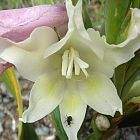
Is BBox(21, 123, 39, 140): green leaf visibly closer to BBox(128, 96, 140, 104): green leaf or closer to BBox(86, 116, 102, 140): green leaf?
BBox(86, 116, 102, 140): green leaf

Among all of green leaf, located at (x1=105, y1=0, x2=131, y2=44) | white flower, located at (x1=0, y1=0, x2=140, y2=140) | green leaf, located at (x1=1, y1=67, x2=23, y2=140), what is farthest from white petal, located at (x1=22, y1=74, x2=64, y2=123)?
green leaf, located at (x1=1, y1=67, x2=23, y2=140)

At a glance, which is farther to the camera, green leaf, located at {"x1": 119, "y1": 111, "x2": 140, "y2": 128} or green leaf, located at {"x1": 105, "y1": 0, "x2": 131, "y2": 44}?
green leaf, located at {"x1": 119, "y1": 111, "x2": 140, "y2": 128}

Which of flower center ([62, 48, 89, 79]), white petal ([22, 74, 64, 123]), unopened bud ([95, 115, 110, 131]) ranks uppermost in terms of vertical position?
flower center ([62, 48, 89, 79])

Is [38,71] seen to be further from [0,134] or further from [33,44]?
[0,134]

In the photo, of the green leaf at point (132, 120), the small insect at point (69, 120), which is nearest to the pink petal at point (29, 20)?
the small insect at point (69, 120)

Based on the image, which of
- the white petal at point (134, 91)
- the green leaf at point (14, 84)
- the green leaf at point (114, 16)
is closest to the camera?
the green leaf at point (114, 16)

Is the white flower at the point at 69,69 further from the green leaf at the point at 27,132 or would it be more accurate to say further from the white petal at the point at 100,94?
the green leaf at the point at 27,132

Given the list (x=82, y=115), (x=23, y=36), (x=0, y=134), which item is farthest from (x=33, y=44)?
(x=0, y=134)
